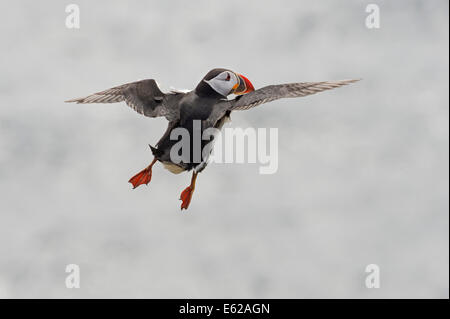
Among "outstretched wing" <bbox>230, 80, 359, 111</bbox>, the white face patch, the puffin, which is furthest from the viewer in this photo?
the white face patch

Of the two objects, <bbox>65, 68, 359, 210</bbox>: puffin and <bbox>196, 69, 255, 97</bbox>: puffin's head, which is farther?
<bbox>196, 69, 255, 97</bbox>: puffin's head

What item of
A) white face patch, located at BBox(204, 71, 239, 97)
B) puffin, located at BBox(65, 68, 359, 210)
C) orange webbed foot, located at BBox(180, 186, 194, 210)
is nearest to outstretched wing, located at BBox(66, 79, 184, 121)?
puffin, located at BBox(65, 68, 359, 210)

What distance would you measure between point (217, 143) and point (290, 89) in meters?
2.07

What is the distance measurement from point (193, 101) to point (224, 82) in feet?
2.70

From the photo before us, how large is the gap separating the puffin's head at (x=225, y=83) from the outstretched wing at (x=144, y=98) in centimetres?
79

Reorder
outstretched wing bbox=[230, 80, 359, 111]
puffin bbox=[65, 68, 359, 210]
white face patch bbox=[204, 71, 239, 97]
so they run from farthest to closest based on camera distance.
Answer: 1. white face patch bbox=[204, 71, 239, 97]
2. puffin bbox=[65, 68, 359, 210]
3. outstretched wing bbox=[230, 80, 359, 111]

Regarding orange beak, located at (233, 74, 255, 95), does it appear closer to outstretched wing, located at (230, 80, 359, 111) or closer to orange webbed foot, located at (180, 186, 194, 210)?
outstretched wing, located at (230, 80, 359, 111)

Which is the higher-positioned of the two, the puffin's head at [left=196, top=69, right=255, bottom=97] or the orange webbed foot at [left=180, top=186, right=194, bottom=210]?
the puffin's head at [left=196, top=69, right=255, bottom=97]

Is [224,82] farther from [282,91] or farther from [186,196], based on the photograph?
[186,196]

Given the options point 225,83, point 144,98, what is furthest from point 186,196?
point 225,83

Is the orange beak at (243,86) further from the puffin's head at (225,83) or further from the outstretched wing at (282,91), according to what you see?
the outstretched wing at (282,91)

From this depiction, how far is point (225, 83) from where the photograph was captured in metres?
12.9

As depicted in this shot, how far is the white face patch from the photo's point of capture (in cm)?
1282

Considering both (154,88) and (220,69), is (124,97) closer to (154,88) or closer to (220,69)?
(154,88)
